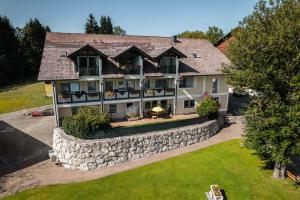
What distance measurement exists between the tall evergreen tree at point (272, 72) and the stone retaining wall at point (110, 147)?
8810mm

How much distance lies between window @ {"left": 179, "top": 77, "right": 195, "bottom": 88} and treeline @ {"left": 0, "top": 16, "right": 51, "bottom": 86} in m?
61.0

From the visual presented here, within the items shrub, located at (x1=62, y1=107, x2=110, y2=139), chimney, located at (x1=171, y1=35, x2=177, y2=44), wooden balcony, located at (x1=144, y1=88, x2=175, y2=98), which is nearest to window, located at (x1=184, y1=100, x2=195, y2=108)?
wooden balcony, located at (x1=144, y1=88, x2=175, y2=98)

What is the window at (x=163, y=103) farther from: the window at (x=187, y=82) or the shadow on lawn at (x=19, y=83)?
the shadow on lawn at (x=19, y=83)

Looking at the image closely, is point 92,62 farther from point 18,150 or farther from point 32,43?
point 32,43

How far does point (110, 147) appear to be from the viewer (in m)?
22.3

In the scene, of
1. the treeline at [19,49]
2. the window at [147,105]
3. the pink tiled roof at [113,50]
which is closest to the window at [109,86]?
the pink tiled roof at [113,50]

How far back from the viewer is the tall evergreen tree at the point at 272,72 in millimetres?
15734

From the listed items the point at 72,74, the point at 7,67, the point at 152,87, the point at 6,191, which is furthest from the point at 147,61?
the point at 7,67

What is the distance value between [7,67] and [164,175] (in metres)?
70.6

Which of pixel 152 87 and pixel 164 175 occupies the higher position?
pixel 152 87

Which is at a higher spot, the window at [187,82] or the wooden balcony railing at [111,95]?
the window at [187,82]

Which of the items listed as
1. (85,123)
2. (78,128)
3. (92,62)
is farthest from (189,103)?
(78,128)

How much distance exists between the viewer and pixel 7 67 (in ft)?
234

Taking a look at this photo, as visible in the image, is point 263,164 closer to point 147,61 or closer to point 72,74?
point 147,61
